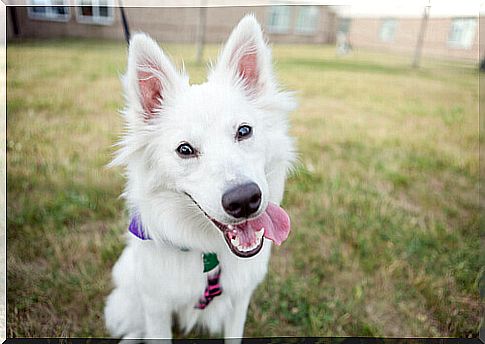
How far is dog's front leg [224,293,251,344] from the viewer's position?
6.23 feet

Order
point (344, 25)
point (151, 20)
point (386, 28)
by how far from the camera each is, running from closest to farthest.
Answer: point (151, 20) < point (344, 25) < point (386, 28)

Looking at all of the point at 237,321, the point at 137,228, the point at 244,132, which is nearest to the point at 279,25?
the point at 244,132

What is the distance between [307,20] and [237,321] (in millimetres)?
1987

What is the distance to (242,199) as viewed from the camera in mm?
1297

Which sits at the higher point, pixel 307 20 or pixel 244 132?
pixel 307 20

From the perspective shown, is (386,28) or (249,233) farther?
(386,28)

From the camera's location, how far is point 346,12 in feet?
8.13

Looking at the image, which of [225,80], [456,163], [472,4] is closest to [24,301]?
[225,80]

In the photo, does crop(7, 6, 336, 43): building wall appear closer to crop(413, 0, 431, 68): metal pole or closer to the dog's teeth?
crop(413, 0, 431, 68): metal pole

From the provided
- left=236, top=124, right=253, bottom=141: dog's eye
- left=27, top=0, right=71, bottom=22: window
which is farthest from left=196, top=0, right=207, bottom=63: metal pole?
left=236, top=124, right=253, bottom=141: dog's eye

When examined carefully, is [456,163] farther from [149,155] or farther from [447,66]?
[149,155]

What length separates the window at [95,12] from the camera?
214 centimetres

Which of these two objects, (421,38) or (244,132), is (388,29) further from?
(244,132)

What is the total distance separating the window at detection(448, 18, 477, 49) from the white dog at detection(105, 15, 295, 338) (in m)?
1.27
